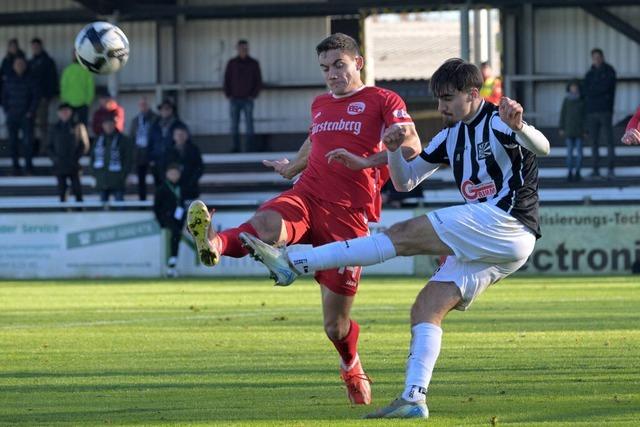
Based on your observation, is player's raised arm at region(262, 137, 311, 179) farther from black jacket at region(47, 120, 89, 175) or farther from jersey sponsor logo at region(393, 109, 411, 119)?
black jacket at region(47, 120, 89, 175)

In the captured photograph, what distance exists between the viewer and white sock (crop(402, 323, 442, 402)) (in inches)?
298

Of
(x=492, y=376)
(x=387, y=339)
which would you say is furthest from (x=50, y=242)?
(x=492, y=376)

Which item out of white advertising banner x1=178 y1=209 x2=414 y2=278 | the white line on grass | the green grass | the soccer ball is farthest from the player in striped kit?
white advertising banner x1=178 y1=209 x2=414 y2=278

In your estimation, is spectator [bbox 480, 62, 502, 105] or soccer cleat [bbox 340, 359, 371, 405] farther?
spectator [bbox 480, 62, 502, 105]

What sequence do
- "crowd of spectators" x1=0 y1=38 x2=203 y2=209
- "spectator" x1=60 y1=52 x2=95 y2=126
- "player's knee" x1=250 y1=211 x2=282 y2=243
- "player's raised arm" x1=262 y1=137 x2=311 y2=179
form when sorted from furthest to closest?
"spectator" x1=60 y1=52 x2=95 y2=126 → "crowd of spectators" x1=0 y1=38 x2=203 y2=209 → "player's raised arm" x1=262 y1=137 x2=311 y2=179 → "player's knee" x1=250 y1=211 x2=282 y2=243

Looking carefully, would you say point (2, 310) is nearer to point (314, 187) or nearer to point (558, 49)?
point (314, 187)

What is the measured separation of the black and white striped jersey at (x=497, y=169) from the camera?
25.5ft

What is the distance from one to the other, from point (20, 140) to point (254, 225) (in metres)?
24.9

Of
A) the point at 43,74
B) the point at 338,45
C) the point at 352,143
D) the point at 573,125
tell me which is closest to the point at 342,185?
the point at 352,143

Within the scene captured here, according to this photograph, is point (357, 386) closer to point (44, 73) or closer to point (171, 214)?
point (171, 214)

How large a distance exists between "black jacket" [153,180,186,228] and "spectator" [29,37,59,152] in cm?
732

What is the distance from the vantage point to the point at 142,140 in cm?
2808

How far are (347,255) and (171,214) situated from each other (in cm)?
1663

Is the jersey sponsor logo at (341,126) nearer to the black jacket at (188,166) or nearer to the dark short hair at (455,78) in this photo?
the dark short hair at (455,78)
